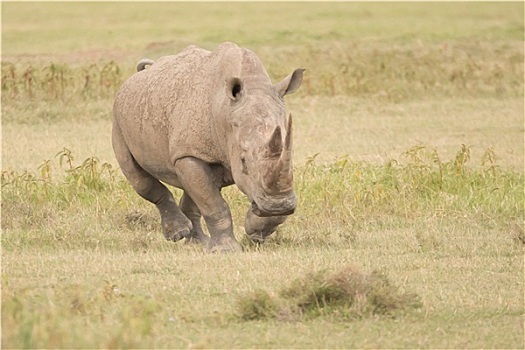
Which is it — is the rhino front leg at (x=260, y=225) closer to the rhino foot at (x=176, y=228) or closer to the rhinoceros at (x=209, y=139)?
the rhinoceros at (x=209, y=139)

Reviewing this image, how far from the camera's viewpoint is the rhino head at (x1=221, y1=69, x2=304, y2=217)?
9.51 meters

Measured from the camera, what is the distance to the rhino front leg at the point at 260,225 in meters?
10.3

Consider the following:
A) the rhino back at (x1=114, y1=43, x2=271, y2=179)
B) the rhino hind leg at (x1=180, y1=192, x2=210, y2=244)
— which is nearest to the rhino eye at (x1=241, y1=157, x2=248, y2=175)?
the rhino back at (x1=114, y1=43, x2=271, y2=179)

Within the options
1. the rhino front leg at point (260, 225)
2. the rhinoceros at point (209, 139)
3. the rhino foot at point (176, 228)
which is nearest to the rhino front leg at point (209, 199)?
the rhinoceros at point (209, 139)

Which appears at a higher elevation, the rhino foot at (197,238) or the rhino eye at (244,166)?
the rhino eye at (244,166)

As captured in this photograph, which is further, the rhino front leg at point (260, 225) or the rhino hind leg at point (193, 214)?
the rhino hind leg at point (193, 214)

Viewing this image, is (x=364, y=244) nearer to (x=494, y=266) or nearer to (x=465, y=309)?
(x=494, y=266)

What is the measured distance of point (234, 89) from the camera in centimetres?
1020

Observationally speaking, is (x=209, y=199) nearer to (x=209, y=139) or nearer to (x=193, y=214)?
(x=209, y=139)

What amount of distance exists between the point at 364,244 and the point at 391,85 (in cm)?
1228

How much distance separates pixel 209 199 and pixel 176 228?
105 centimetres

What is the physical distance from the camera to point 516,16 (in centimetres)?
3553

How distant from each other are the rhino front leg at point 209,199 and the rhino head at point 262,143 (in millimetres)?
415

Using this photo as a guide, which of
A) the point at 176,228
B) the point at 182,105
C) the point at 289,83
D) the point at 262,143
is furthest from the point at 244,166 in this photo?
the point at 176,228
